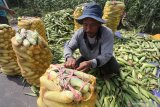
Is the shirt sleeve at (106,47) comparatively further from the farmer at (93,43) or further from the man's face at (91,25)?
the man's face at (91,25)

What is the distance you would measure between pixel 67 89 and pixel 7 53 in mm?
2006

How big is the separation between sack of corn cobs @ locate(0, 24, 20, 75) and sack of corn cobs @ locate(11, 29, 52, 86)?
0.32 metres

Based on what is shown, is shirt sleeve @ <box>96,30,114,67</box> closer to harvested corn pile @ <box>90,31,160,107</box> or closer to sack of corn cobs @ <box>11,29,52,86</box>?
harvested corn pile @ <box>90,31,160,107</box>

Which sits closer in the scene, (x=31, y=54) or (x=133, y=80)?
(x=31, y=54)

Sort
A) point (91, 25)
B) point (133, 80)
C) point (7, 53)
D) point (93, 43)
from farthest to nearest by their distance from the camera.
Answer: point (7, 53)
point (133, 80)
point (93, 43)
point (91, 25)

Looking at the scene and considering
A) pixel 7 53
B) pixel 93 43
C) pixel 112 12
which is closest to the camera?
pixel 93 43

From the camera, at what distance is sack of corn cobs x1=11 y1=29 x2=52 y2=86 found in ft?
11.2

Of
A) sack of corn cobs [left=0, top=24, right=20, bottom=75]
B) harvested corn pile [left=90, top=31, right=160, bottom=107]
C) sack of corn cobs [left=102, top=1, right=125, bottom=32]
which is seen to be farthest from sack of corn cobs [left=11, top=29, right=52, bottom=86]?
sack of corn cobs [left=102, top=1, right=125, bottom=32]

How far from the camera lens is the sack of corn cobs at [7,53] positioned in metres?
3.89

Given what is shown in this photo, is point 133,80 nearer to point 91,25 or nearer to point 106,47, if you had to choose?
point 106,47

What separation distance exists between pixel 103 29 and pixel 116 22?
7.57 feet

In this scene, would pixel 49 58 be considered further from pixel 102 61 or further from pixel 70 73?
pixel 70 73

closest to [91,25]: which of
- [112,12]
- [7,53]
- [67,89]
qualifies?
[67,89]

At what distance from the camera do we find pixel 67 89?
235 cm
